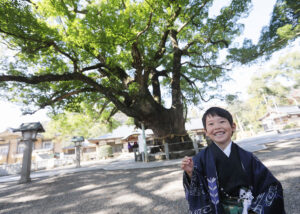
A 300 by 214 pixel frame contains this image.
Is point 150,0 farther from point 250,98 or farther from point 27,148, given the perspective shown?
point 250,98

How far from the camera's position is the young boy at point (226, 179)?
1.31 m

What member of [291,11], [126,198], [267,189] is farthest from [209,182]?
[291,11]

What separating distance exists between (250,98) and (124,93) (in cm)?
3774

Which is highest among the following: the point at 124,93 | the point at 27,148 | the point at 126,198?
the point at 124,93

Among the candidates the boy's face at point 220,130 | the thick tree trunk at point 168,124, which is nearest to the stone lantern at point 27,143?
the thick tree trunk at point 168,124

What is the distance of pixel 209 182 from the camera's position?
1463mm

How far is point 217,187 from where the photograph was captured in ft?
4.67

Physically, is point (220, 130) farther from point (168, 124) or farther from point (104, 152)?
point (104, 152)

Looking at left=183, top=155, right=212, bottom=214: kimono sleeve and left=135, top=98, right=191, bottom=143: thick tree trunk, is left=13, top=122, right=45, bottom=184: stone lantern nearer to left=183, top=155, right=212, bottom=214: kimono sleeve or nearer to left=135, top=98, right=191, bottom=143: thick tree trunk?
left=135, top=98, right=191, bottom=143: thick tree trunk

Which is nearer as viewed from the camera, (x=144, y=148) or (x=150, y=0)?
(x=150, y=0)

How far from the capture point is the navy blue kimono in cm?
128

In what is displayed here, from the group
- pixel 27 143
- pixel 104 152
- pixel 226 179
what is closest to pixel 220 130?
pixel 226 179

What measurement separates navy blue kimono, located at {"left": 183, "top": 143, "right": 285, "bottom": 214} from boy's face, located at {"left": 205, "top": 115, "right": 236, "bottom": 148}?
0.54 feet

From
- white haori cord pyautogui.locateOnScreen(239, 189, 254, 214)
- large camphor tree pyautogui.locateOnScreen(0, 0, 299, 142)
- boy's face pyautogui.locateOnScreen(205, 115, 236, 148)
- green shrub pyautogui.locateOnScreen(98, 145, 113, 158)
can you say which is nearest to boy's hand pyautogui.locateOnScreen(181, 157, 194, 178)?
boy's face pyautogui.locateOnScreen(205, 115, 236, 148)
